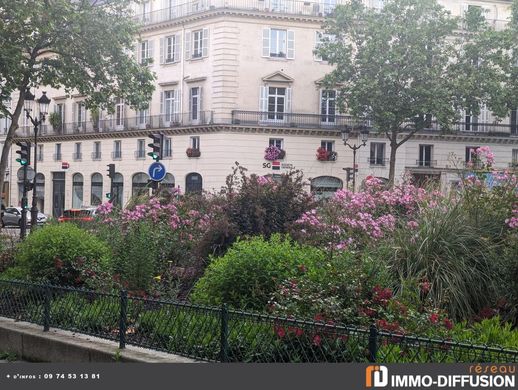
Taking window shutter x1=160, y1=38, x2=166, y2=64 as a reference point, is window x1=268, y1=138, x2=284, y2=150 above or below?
below

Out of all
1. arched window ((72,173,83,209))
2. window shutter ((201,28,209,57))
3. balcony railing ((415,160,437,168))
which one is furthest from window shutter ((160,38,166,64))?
balcony railing ((415,160,437,168))

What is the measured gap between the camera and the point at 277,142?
1970 inches

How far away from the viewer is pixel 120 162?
55.3 metres

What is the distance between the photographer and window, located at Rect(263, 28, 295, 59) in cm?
5025

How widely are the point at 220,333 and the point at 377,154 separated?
146 ft

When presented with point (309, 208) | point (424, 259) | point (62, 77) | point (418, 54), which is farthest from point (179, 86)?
point (424, 259)

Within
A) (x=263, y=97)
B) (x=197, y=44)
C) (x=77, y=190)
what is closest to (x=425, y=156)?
(x=263, y=97)

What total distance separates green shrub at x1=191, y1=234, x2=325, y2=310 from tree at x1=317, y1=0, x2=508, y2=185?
→ 34825mm

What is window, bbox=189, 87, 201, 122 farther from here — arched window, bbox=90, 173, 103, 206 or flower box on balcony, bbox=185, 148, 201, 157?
arched window, bbox=90, 173, 103, 206

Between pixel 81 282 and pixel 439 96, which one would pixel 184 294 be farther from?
pixel 439 96

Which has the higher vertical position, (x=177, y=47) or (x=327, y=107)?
(x=177, y=47)

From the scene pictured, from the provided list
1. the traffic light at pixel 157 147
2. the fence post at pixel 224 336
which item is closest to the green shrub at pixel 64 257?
the fence post at pixel 224 336

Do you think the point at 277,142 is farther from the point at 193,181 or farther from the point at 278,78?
the point at 193,181

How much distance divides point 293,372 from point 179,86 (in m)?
46.0
